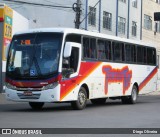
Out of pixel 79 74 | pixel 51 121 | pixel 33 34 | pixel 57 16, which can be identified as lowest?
pixel 51 121

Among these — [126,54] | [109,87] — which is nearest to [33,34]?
[109,87]

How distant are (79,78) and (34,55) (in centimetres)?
213

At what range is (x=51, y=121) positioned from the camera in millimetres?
14273

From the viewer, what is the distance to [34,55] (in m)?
18.2

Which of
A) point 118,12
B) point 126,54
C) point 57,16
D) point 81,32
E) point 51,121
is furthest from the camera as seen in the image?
point 118,12

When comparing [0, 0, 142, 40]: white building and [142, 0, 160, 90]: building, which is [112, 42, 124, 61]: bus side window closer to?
[0, 0, 142, 40]: white building

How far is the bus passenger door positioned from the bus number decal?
2655 mm

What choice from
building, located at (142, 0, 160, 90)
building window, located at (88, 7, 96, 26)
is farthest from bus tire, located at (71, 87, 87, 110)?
building, located at (142, 0, 160, 90)

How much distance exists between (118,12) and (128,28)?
2.72 m

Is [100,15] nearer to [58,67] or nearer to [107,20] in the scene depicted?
[107,20]

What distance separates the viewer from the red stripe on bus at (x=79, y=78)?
59.6 ft

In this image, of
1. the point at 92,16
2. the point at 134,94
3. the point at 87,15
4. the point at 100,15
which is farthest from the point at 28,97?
the point at 100,15

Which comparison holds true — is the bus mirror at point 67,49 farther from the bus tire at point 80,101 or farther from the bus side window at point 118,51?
the bus side window at point 118,51

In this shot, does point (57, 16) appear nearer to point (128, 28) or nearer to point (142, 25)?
point (128, 28)
